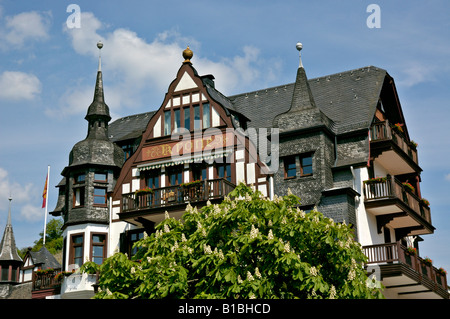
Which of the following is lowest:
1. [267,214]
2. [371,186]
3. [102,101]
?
[267,214]

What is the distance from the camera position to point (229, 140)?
33.1 m

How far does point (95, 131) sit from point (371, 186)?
48.7ft

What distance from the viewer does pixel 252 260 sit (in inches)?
840

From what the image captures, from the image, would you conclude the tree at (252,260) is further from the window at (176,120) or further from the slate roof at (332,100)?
the window at (176,120)

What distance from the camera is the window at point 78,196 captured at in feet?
119

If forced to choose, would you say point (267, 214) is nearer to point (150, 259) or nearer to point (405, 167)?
point (150, 259)

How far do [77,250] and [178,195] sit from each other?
6.54 meters

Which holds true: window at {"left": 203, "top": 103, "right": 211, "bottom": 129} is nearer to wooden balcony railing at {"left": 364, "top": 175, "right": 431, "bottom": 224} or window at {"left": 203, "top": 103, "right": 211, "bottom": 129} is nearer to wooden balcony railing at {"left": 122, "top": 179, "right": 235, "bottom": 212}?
wooden balcony railing at {"left": 122, "top": 179, "right": 235, "bottom": 212}

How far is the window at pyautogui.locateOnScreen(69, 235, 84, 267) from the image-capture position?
34906 mm

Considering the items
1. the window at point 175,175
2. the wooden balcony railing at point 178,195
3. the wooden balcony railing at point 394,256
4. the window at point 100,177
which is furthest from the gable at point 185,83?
the wooden balcony railing at point 394,256

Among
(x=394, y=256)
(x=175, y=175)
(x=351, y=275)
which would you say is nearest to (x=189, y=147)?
(x=175, y=175)

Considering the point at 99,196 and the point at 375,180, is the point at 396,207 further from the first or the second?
the point at 99,196

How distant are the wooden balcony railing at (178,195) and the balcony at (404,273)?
6866mm
